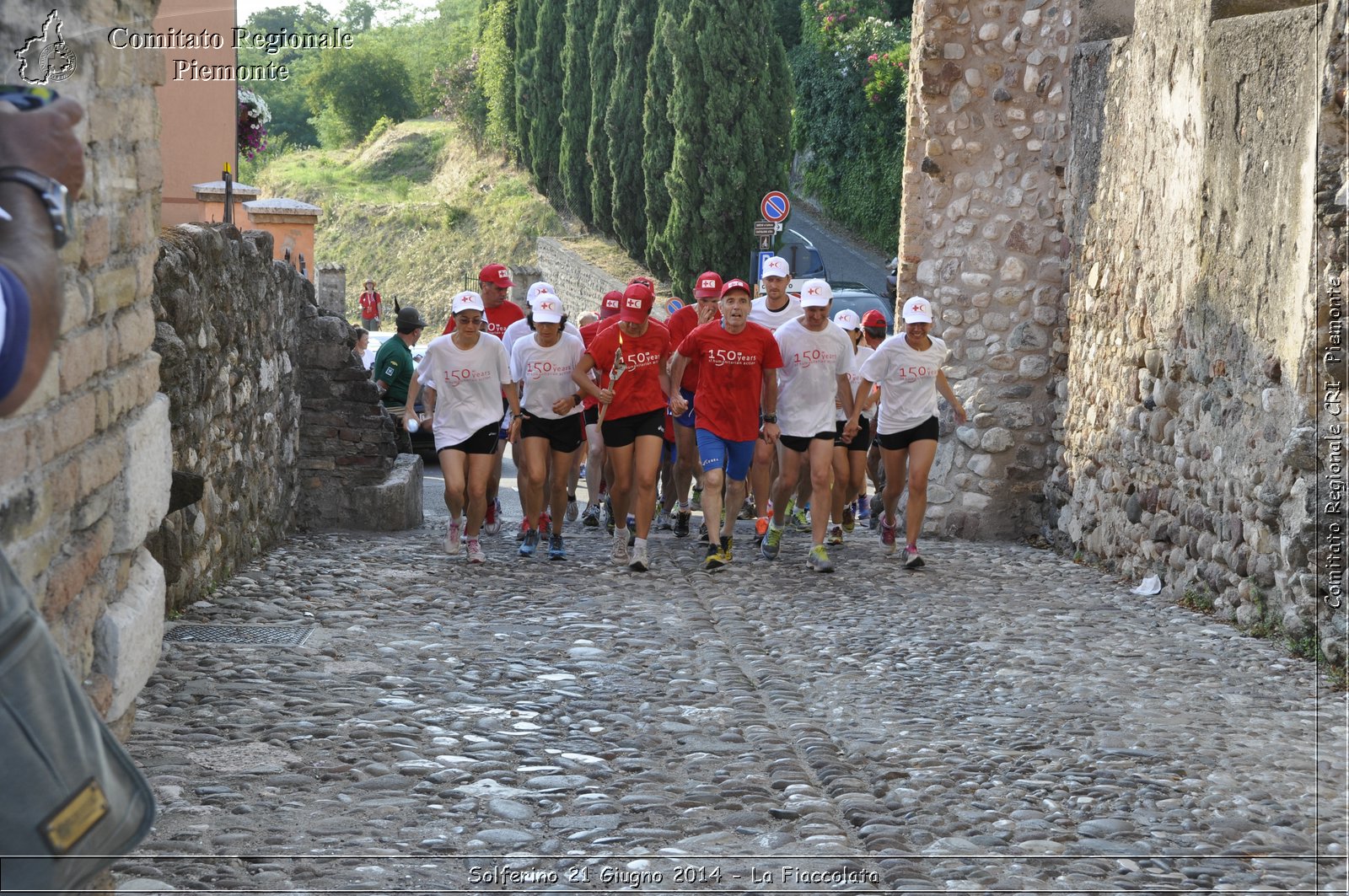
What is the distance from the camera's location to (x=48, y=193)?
6.91ft

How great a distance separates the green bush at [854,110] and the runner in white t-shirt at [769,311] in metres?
24.0

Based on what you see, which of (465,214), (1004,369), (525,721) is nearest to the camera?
(525,721)

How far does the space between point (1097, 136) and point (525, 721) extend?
21.7 ft

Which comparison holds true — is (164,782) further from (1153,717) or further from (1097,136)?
(1097,136)

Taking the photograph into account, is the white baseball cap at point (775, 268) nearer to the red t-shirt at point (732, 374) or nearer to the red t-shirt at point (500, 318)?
the red t-shirt at point (732, 374)

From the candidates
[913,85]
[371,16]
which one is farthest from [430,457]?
[371,16]

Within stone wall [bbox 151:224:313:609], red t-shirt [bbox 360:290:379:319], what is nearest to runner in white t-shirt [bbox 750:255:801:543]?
stone wall [bbox 151:224:313:609]

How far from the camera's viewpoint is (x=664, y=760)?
197 inches

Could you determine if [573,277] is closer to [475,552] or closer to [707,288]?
[707,288]

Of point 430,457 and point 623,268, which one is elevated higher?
point 623,268

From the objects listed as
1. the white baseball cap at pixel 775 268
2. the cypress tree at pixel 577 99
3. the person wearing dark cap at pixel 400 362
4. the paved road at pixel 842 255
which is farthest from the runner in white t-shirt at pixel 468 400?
the cypress tree at pixel 577 99

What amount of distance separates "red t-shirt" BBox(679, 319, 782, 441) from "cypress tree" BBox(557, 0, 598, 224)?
88.4 feet

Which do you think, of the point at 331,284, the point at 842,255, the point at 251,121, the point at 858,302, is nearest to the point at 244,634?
the point at 251,121

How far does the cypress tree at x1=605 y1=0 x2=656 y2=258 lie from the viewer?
3226 cm
